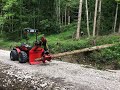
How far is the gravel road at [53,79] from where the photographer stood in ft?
29.2

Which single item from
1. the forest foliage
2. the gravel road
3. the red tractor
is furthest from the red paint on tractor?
the forest foliage

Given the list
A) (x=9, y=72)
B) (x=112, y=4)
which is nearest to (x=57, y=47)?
(x=9, y=72)

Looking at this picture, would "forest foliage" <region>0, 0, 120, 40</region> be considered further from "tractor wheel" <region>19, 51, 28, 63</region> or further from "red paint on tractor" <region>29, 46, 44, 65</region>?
"red paint on tractor" <region>29, 46, 44, 65</region>

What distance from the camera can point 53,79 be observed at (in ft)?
32.6

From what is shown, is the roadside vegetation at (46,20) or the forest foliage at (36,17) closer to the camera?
the roadside vegetation at (46,20)

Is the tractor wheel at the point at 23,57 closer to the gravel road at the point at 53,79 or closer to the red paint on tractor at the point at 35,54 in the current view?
the red paint on tractor at the point at 35,54

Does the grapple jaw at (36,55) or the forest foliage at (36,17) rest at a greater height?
the forest foliage at (36,17)

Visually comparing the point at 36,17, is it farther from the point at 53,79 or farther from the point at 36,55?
the point at 53,79

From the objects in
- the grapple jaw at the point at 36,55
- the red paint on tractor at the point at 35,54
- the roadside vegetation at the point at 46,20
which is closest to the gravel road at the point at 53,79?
the grapple jaw at the point at 36,55

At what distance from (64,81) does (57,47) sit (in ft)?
32.1

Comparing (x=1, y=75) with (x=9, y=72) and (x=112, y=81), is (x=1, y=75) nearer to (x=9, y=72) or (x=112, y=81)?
(x=9, y=72)

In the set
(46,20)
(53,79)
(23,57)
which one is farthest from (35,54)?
(46,20)

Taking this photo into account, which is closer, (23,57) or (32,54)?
(32,54)

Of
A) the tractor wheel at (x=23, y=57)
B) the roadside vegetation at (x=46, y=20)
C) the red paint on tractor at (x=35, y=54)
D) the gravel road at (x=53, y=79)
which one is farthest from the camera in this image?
the roadside vegetation at (x=46, y=20)
